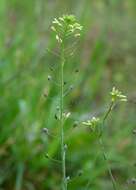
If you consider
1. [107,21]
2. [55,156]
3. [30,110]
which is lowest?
[55,156]

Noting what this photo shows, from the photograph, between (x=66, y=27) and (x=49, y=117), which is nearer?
(x=66, y=27)

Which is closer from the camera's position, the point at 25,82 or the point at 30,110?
the point at 30,110

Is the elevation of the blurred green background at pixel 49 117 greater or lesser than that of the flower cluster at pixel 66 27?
lesser

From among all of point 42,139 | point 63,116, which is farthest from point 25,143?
point 63,116

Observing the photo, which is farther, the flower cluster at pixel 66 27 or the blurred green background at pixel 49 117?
the blurred green background at pixel 49 117

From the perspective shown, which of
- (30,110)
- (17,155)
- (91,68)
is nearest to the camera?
(17,155)

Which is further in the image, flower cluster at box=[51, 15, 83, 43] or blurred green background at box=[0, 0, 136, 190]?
blurred green background at box=[0, 0, 136, 190]

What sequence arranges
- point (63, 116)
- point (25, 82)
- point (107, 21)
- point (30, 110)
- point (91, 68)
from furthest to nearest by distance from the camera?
point (107, 21) → point (91, 68) → point (25, 82) → point (30, 110) → point (63, 116)

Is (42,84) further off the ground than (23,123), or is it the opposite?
(42,84)

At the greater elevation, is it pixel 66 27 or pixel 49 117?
pixel 66 27

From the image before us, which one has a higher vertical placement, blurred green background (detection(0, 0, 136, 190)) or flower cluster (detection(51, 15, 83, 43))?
flower cluster (detection(51, 15, 83, 43))

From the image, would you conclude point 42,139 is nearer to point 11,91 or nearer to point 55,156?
point 55,156
